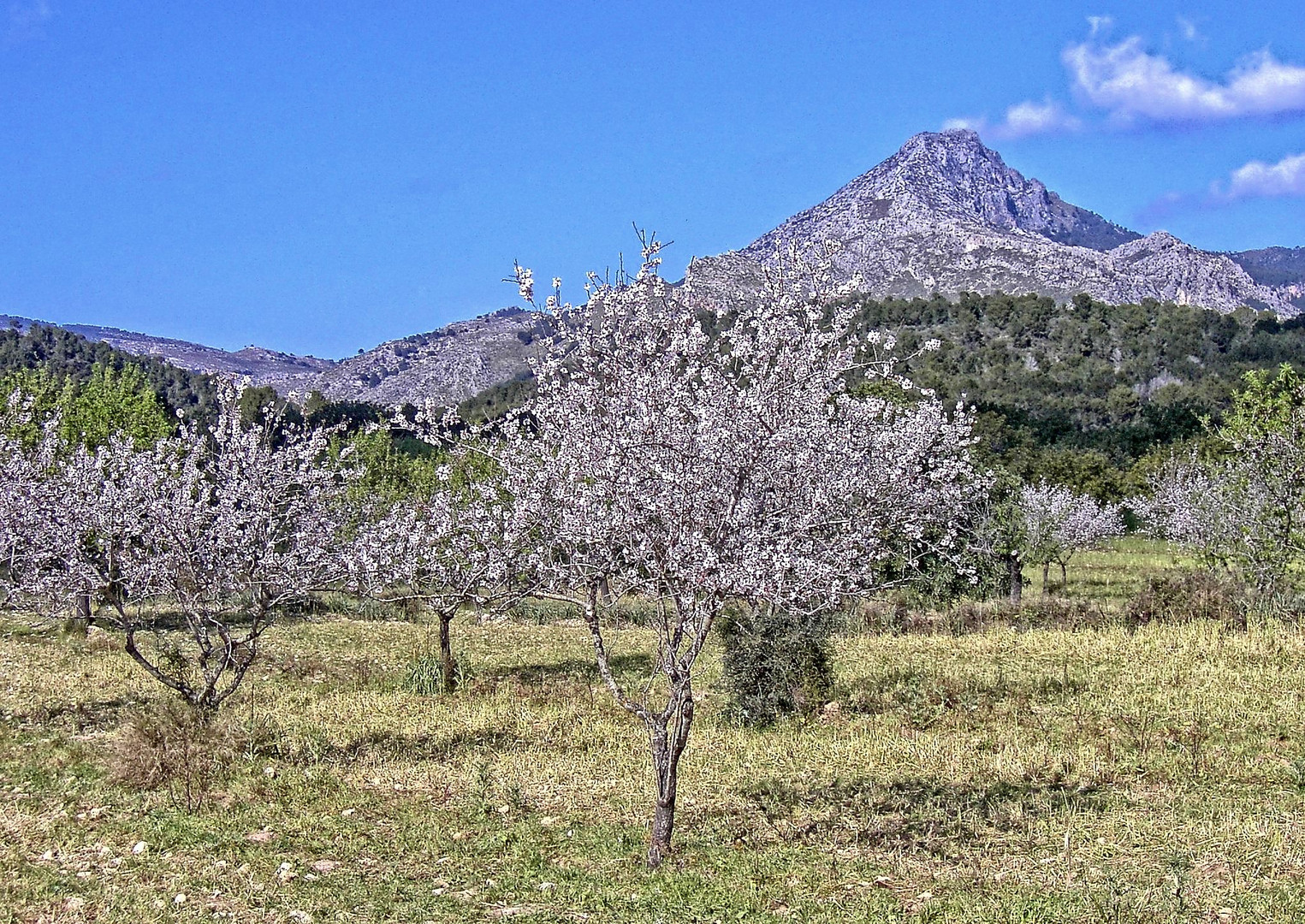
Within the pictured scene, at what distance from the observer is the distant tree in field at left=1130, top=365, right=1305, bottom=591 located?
20.5 metres

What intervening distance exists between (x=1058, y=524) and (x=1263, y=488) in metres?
16.6

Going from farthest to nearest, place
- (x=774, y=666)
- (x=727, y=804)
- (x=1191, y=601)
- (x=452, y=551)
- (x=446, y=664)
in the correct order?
(x=1191, y=601)
(x=446, y=664)
(x=452, y=551)
(x=774, y=666)
(x=727, y=804)

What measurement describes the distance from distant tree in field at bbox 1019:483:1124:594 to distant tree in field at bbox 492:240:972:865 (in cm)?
2609

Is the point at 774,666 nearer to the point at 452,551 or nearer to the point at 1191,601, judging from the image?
the point at 452,551

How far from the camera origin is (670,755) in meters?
8.70

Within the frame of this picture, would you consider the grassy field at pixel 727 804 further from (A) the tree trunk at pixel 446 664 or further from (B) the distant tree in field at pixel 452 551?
(B) the distant tree in field at pixel 452 551

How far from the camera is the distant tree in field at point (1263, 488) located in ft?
67.3

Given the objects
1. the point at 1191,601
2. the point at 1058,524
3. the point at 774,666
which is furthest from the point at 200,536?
the point at 1058,524

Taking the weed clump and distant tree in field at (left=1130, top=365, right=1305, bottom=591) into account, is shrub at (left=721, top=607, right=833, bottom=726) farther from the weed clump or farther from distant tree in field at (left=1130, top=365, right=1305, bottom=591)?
distant tree in field at (left=1130, top=365, right=1305, bottom=591)

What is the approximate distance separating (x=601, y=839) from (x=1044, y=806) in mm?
4267

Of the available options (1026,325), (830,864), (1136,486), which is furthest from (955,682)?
(1026,325)

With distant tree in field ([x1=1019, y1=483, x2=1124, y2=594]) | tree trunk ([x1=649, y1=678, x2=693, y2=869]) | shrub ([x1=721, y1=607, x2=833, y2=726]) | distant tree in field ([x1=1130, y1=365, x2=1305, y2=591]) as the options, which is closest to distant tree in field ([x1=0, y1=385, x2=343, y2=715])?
shrub ([x1=721, y1=607, x2=833, y2=726])

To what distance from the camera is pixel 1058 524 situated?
37938 millimetres

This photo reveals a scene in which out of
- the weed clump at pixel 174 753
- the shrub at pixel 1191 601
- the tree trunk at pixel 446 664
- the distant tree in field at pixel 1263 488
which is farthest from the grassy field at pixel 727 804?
the distant tree in field at pixel 1263 488
